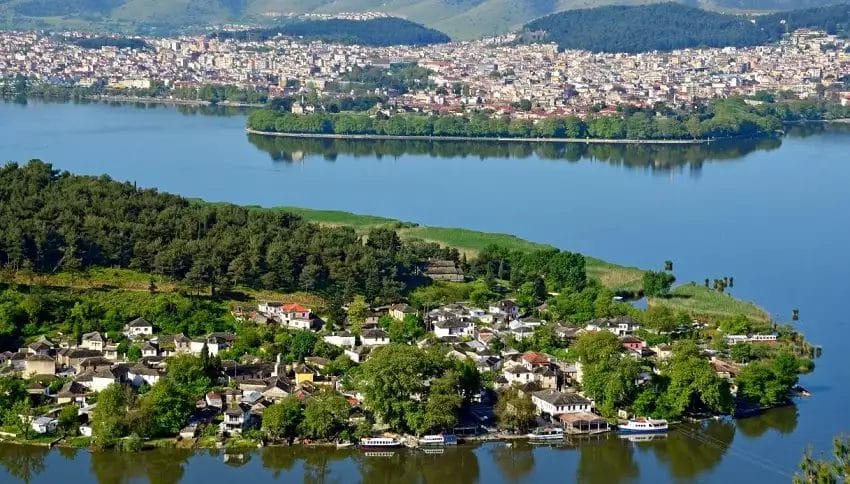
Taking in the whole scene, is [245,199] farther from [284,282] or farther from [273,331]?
[273,331]

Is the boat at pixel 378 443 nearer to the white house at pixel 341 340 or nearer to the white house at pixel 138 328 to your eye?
the white house at pixel 341 340

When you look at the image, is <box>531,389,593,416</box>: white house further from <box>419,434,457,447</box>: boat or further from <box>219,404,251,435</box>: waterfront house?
<box>219,404,251,435</box>: waterfront house

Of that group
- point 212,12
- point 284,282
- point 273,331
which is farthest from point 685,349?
point 212,12

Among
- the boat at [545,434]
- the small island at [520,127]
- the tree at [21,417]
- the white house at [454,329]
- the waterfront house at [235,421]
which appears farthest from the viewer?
the small island at [520,127]

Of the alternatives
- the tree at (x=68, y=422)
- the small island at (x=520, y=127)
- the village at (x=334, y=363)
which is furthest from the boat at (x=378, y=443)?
the small island at (x=520, y=127)

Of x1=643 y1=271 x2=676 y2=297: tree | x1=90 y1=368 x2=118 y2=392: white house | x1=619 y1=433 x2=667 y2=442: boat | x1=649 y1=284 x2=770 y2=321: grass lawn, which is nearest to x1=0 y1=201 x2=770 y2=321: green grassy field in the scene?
x1=649 y1=284 x2=770 y2=321: grass lawn
